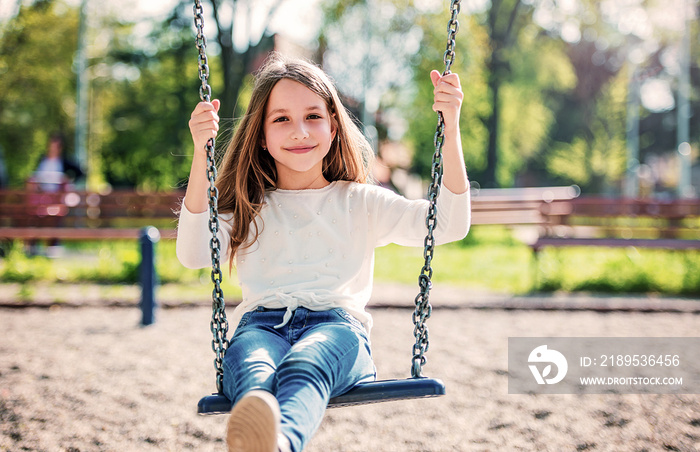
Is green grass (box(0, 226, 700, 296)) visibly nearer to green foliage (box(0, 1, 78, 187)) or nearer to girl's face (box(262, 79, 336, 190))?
girl's face (box(262, 79, 336, 190))

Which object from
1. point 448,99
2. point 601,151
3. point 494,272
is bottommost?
point 494,272

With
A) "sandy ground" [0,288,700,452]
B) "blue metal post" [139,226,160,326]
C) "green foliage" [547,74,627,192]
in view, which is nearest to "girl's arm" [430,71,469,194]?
"sandy ground" [0,288,700,452]

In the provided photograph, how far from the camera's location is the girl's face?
219cm

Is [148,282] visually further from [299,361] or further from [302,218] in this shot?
[299,361]

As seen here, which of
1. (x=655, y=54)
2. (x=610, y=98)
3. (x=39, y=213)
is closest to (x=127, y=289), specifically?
(x=39, y=213)

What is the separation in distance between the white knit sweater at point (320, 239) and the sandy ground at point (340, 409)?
1044 mm

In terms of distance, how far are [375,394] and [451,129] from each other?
0.87 metres

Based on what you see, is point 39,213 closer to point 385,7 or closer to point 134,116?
point 385,7

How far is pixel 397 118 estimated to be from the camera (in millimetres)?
24641

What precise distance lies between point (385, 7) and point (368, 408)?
1856 cm

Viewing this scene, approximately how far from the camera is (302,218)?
222cm

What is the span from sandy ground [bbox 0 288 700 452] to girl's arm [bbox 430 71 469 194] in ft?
4.27

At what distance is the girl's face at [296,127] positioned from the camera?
2.19 metres

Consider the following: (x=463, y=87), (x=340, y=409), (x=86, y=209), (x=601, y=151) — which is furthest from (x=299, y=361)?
(x=601, y=151)
